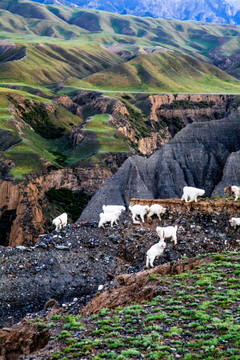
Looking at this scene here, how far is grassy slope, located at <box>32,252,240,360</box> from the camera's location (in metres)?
13.1

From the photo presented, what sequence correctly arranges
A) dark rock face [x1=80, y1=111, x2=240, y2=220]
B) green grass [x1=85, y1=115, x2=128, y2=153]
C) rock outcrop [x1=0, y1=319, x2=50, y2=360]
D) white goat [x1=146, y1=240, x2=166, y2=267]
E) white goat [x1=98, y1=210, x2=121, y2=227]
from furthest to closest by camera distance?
1. green grass [x1=85, y1=115, x2=128, y2=153]
2. dark rock face [x1=80, y1=111, x2=240, y2=220]
3. white goat [x1=98, y1=210, x2=121, y2=227]
4. white goat [x1=146, y1=240, x2=166, y2=267]
5. rock outcrop [x1=0, y1=319, x2=50, y2=360]

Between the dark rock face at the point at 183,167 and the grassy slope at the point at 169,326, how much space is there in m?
38.2

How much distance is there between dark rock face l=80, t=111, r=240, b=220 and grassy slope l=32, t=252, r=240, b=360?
38195 millimetres

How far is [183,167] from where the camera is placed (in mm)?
65562

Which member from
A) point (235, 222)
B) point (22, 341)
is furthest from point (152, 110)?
point (22, 341)

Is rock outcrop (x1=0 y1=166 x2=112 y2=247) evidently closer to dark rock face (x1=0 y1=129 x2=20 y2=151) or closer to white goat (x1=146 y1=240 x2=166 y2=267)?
dark rock face (x1=0 y1=129 x2=20 y2=151)

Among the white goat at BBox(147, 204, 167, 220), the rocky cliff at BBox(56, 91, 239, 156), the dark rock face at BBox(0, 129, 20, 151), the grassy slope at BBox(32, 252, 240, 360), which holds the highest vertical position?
the rocky cliff at BBox(56, 91, 239, 156)

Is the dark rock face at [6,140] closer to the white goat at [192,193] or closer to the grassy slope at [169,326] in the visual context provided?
the white goat at [192,193]

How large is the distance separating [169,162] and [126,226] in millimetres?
39980

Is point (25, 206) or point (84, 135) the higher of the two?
point (84, 135)

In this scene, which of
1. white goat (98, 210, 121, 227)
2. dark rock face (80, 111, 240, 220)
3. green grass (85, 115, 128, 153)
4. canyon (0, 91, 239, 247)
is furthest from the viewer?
green grass (85, 115, 128, 153)

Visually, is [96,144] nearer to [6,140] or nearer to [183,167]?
[6,140]

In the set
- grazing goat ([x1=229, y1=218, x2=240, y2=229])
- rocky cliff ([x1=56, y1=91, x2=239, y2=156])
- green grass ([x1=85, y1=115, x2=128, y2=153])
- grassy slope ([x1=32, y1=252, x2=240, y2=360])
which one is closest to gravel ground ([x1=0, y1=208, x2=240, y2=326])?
grazing goat ([x1=229, y1=218, x2=240, y2=229])

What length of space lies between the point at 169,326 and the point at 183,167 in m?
51.9
